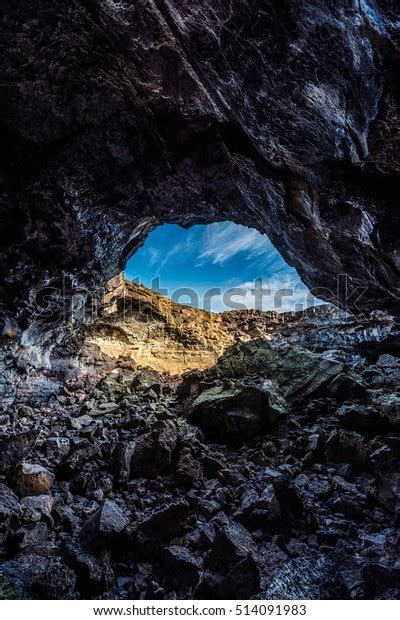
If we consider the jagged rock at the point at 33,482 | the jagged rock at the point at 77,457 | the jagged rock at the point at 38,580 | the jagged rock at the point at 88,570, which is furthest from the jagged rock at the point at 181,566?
the jagged rock at the point at 77,457

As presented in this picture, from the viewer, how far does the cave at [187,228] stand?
247 cm

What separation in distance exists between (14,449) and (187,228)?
18.7 ft

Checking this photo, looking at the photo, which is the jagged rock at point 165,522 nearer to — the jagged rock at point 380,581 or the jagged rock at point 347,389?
the jagged rock at point 380,581

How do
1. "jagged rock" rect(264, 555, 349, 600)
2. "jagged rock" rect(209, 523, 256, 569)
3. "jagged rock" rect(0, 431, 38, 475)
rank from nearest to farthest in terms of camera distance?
1. "jagged rock" rect(264, 555, 349, 600)
2. "jagged rock" rect(209, 523, 256, 569)
3. "jagged rock" rect(0, 431, 38, 475)

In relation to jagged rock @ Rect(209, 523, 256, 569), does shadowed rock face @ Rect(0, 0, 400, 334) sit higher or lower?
higher

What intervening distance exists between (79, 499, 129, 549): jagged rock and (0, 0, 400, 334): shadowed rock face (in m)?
4.25

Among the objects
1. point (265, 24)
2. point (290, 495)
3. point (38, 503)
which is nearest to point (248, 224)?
point (265, 24)

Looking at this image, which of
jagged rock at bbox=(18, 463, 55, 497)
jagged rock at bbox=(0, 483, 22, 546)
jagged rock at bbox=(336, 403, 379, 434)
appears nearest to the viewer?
jagged rock at bbox=(0, 483, 22, 546)

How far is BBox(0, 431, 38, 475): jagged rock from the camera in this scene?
183 inches

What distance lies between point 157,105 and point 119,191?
1739 millimetres

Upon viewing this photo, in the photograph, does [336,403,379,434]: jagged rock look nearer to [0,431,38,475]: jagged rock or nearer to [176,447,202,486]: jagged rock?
[176,447,202,486]: jagged rock

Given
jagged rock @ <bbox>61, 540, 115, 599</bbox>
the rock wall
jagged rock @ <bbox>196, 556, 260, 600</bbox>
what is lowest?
jagged rock @ <bbox>196, 556, 260, 600</bbox>

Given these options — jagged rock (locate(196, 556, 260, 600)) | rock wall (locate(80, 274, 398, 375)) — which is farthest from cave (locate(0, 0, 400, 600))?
rock wall (locate(80, 274, 398, 375))

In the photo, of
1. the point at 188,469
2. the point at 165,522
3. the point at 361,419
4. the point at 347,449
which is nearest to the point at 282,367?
the point at 361,419
